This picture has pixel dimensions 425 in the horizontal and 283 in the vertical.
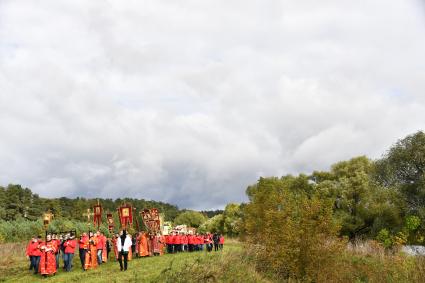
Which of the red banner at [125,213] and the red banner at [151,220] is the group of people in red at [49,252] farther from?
the red banner at [151,220]

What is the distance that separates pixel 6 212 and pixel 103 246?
200 ft

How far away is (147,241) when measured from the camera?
3547 centimetres

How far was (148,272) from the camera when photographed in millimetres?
22344

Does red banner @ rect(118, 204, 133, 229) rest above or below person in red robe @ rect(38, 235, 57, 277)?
above

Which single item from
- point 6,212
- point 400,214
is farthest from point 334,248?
point 6,212

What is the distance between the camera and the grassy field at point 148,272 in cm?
1798

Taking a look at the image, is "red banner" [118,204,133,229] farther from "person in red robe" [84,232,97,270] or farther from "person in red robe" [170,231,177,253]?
"person in red robe" [170,231,177,253]

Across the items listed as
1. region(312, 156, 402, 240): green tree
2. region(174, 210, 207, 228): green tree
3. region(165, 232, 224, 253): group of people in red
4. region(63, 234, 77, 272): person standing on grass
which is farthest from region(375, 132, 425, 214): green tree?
region(174, 210, 207, 228): green tree

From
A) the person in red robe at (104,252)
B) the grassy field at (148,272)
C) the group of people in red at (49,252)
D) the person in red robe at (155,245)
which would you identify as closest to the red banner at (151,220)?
the person in red robe at (155,245)

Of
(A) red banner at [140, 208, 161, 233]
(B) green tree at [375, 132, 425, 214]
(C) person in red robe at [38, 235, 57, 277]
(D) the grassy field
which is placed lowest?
(D) the grassy field

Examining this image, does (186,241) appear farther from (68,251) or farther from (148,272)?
(148,272)

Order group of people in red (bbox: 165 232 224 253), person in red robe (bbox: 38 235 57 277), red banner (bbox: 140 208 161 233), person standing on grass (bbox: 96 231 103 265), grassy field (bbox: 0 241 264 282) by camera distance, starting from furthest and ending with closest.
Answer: group of people in red (bbox: 165 232 224 253) → red banner (bbox: 140 208 161 233) → person standing on grass (bbox: 96 231 103 265) → person in red robe (bbox: 38 235 57 277) → grassy field (bbox: 0 241 264 282)

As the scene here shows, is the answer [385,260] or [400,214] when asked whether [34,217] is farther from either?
[385,260]

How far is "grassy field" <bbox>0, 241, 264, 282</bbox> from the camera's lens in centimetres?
1798
